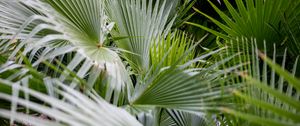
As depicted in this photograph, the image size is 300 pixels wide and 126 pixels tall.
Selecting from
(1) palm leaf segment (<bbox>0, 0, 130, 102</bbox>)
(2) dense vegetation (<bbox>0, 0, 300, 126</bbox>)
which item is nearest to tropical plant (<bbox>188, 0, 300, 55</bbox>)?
(2) dense vegetation (<bbox>0, 0, 300, 126</bbox>)

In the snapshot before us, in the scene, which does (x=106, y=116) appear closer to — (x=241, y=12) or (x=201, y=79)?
(x=201, y=79)

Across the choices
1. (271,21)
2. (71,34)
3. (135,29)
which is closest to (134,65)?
(135,29)

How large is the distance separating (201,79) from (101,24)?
0.42 metres

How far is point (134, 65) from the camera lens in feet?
4.97

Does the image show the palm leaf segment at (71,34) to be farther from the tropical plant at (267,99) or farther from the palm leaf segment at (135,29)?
the tropical plant at (267,99)

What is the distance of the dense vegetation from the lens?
40.4 inches

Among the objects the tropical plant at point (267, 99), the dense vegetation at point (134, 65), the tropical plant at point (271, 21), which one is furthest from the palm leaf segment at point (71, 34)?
the tropical plant at point (271, 21)

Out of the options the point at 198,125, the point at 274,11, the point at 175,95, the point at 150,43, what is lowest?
the point at 198,125

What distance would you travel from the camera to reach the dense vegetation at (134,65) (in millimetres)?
1027

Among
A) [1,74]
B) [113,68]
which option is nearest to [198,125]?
[113,68]

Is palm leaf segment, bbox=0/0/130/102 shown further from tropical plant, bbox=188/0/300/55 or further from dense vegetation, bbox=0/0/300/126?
tropical plant, bbox=188/0/300/55

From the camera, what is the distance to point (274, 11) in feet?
4.97

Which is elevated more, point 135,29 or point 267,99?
point 135,29

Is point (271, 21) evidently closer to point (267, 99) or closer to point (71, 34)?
point (267, 99)
